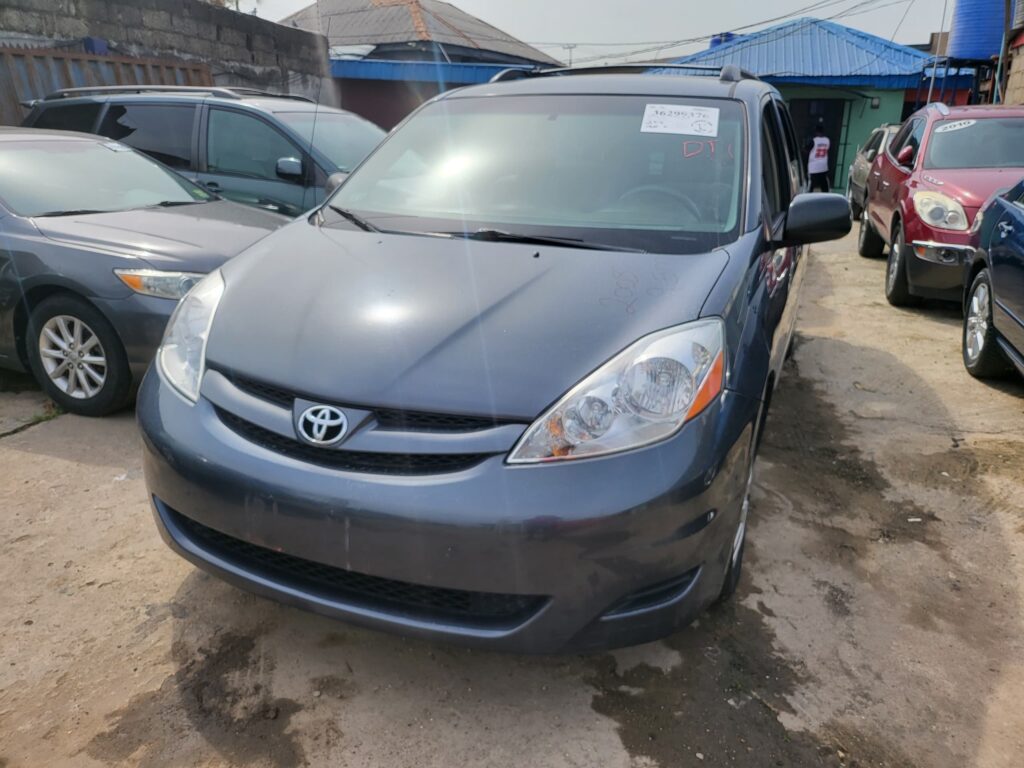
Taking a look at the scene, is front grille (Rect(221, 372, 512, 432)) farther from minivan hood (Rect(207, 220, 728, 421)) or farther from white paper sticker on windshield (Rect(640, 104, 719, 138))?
white paper sticker on windshield (Rect(640, 104, 719, 138))

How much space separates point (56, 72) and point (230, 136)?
146 inches

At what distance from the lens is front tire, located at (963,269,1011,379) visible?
4.68 m

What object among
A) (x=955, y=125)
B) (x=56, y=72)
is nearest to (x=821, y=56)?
(x=955, y=125)

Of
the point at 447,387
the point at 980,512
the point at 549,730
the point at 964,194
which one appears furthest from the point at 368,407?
the point at 964,194

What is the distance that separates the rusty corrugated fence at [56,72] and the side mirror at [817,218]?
8274 mm

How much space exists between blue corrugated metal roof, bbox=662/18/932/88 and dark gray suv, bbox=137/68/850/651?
19.7 m

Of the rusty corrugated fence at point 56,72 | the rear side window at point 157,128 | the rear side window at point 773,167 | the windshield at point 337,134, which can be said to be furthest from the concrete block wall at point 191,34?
the rear side window at point 773,167

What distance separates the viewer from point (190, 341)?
7.47 ft

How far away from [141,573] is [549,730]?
5.14 feet

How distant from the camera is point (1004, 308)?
14.4ft

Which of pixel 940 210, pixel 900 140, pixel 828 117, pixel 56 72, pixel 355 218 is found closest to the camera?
pixel 355 218

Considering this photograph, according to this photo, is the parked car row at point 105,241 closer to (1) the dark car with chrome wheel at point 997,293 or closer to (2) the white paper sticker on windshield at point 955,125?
(1) the dark car with chrome wheel at point 997,293

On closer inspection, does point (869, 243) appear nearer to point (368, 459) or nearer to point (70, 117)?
point (70, 117)

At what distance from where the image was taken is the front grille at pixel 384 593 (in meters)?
1.88
